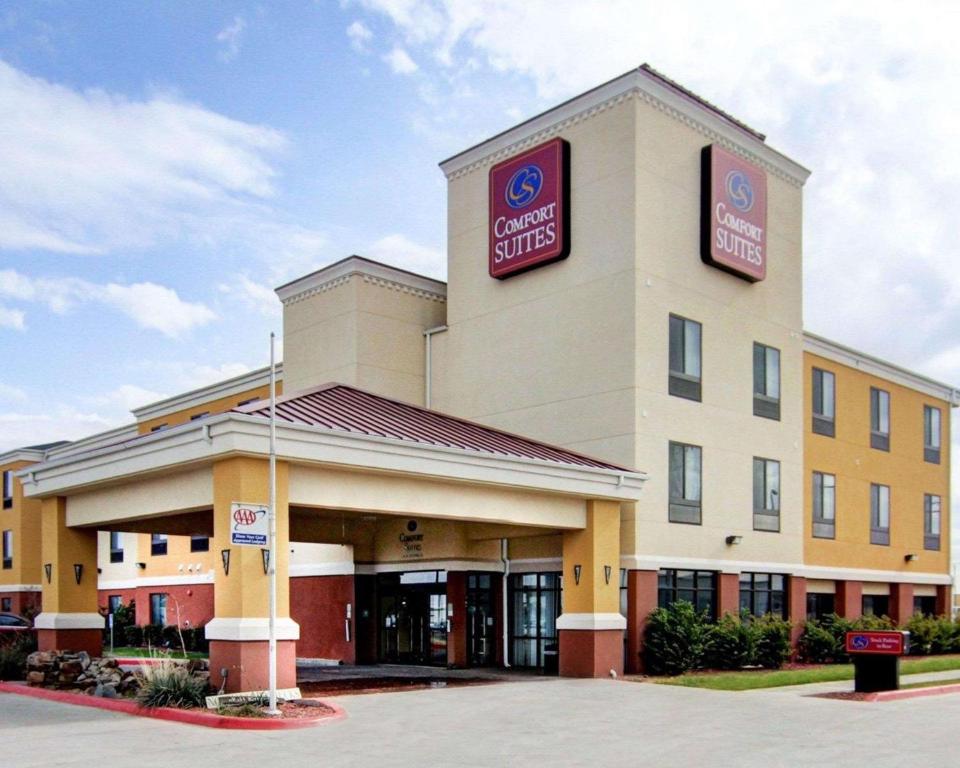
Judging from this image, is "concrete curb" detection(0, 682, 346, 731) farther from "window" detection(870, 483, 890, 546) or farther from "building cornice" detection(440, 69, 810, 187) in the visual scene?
"window" detection(870, 483, 890, 546)

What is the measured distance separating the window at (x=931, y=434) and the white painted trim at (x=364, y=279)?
1963 cm

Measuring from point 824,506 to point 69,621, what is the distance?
2205 cm

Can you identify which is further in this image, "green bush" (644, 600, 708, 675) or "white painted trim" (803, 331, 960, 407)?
"white painted trim" (803, 331, 960, 407)

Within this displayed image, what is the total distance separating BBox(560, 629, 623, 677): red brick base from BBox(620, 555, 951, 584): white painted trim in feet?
7.14

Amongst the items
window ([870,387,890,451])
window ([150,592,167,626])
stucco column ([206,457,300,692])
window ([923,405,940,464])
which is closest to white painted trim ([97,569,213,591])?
window ([150,592,167,626])

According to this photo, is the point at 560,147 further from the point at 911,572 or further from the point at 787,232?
the point at 911,572

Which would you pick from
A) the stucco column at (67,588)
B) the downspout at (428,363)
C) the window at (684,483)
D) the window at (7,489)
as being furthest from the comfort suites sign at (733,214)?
the window at (7,489)

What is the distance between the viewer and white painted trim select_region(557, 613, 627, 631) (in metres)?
23.2

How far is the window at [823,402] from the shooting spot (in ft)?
109

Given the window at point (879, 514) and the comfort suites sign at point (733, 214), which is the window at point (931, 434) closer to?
the window at point (879, 514)

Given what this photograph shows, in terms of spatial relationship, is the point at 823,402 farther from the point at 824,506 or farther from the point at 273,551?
the point at 273,551

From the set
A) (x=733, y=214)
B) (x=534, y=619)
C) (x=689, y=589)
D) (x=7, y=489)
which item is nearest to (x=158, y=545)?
(x=7, y=489)

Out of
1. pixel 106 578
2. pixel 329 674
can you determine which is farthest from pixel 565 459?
pixel 106 578

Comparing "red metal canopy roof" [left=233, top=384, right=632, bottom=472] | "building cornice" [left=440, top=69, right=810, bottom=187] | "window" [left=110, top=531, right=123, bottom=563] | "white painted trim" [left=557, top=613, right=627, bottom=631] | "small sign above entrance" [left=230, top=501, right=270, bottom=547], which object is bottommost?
"window" [left=110, top=531, right=123, bottom=563]
